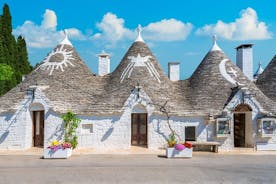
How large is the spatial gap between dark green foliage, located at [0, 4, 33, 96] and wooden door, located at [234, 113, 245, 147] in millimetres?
27023

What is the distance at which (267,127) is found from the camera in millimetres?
16984

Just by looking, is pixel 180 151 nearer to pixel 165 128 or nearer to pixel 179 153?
pixel 179 153

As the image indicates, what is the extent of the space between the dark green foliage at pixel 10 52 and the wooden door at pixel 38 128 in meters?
17.5

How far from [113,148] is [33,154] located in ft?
15.5

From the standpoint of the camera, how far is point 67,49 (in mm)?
20766

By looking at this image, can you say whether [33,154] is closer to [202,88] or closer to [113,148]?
[113,148]

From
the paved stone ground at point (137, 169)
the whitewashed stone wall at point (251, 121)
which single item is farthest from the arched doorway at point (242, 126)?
the paved stone ground at point (137, 169)

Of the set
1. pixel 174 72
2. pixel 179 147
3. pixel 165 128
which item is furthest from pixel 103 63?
pixel 179 147

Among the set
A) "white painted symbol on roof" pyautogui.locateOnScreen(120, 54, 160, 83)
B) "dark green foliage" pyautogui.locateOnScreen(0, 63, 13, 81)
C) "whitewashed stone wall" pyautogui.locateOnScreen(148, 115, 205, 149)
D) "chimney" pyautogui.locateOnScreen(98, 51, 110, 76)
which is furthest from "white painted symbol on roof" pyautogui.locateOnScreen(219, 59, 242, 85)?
"dark green foliage" pyautogui.locateOnScreen(0, 63, 13, 81)

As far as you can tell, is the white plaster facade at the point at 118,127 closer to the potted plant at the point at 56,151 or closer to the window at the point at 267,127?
the window at the point at 267,127

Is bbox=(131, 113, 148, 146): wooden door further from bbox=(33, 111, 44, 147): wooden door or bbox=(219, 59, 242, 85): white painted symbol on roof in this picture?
bbox=(219, 59, 242, 85): white painted symbol on roof

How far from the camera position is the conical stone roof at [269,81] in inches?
787

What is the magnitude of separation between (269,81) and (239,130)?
5233 mm

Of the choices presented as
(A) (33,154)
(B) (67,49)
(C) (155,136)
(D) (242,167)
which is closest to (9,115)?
(A) (33,154)
